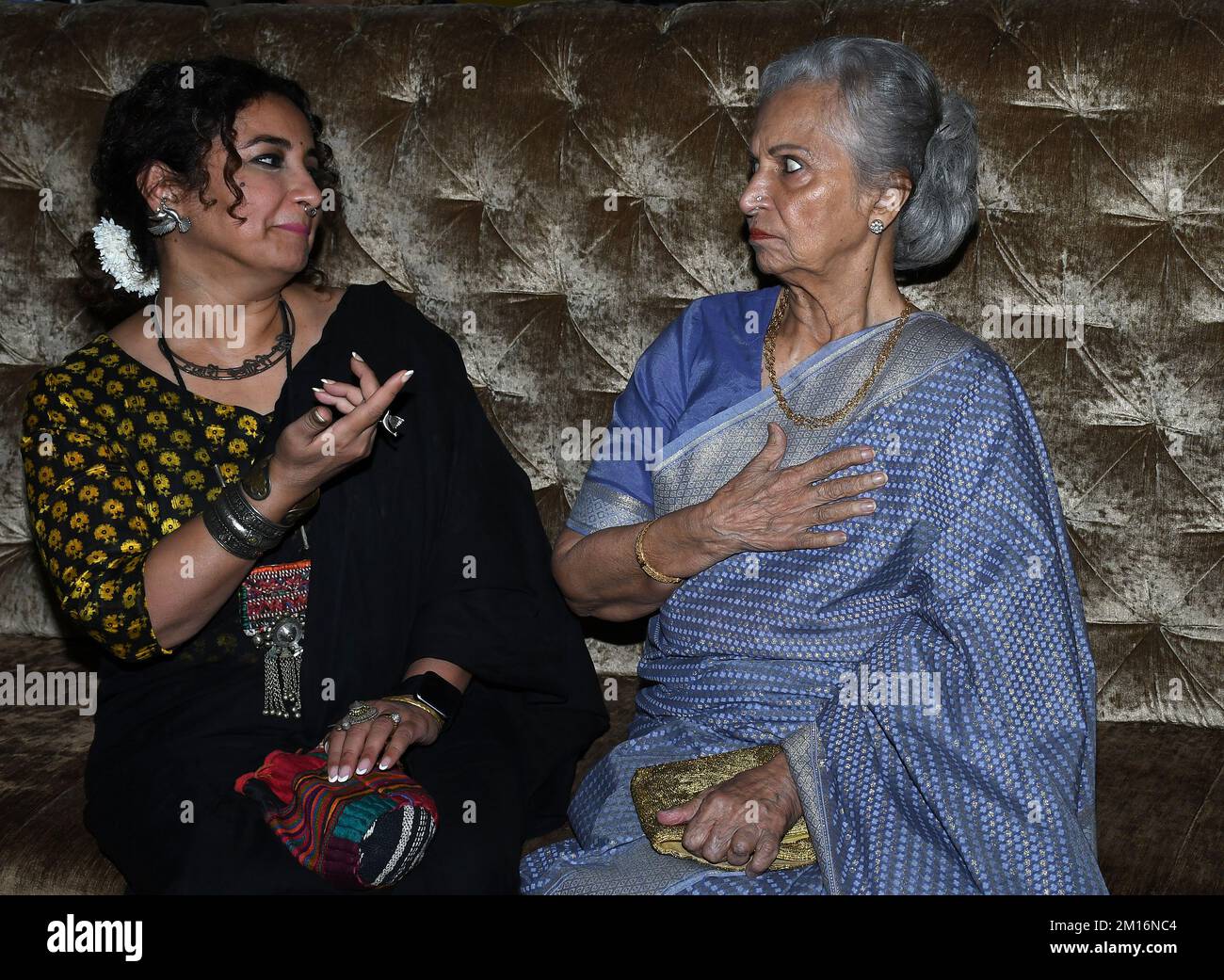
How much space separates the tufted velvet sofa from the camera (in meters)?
2.14

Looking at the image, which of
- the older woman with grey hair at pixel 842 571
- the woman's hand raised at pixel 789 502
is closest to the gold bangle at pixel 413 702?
the older woman with grey hair at pixel 842 571

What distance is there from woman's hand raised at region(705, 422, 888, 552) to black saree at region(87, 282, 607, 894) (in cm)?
41

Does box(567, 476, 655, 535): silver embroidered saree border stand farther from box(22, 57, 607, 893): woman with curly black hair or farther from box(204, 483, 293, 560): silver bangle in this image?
box(204, 483, 293, 560): silver bangle

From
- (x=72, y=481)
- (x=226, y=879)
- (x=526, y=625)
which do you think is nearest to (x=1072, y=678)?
(x=526, y=625)

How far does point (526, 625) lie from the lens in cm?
205

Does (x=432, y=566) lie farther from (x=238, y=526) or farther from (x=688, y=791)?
(x=688, y=791)

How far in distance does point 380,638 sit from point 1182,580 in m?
1.26

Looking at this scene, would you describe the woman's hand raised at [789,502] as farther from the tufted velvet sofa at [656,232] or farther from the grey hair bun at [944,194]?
the tufted velvet sofa at [656,232]

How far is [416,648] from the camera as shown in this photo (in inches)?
79.0

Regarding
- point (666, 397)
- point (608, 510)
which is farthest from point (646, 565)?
point (666, 397)

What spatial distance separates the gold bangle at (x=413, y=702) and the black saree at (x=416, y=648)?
53 millimetres

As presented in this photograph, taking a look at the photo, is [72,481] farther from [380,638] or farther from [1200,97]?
[1200,97]

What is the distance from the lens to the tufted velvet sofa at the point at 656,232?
2137 mm

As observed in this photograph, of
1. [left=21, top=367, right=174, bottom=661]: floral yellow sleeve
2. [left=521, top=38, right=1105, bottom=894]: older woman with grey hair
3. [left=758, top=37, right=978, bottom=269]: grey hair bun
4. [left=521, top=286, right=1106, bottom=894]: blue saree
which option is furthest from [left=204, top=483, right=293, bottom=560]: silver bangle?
[left=758, top=37, right=978, bottom=269]: grey hair bun
